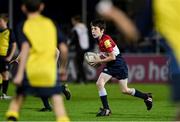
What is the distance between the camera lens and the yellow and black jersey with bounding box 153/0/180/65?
7.16 m

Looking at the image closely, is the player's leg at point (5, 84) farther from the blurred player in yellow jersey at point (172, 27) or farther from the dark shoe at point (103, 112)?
the blurred player in yellow jersey at point (172, 27)

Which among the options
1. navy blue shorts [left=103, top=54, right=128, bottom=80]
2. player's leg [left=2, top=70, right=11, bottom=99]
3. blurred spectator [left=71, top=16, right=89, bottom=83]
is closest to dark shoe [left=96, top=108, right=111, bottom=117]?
navy blue shorts [left=103, top=54, right=128, bottom=80]

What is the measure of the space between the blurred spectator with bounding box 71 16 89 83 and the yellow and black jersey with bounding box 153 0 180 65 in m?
18.5

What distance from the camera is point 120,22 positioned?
682cm

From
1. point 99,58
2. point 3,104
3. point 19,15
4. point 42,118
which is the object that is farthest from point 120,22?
point 19,15

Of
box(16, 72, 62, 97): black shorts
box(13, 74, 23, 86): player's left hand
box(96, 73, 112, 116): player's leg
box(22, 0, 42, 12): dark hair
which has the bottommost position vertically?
box(96, 73, 112, 116): player's leg

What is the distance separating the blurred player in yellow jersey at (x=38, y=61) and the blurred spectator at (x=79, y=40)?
1587 centimetres

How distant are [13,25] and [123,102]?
36.4ft

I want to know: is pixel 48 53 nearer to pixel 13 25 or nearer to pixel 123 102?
pixel 123 102

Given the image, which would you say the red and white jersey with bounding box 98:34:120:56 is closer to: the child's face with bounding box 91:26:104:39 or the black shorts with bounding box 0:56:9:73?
the child's face with bounding box 91:26:104:39

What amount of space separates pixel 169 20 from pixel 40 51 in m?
2.94

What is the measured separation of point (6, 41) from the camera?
19.3m

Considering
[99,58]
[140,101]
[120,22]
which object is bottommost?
[140,101]

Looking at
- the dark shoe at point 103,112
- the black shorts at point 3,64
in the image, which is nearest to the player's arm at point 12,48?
the black shorts at point 3,64
